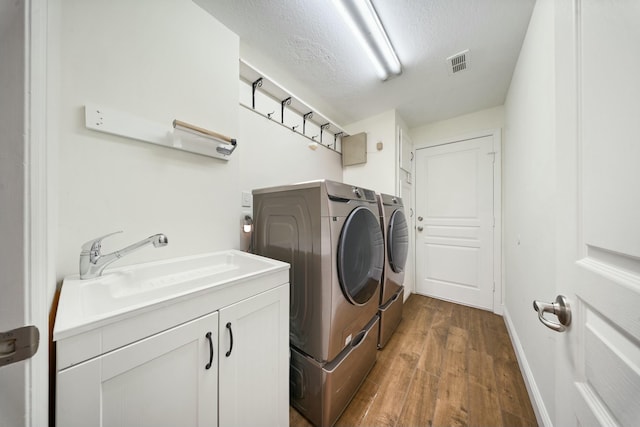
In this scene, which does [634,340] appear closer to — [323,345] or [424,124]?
[323,345]

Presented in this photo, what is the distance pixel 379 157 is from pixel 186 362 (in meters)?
2.42

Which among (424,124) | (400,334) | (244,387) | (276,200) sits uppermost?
(424,124)

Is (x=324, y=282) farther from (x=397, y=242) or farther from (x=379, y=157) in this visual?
(x=379, y=157)

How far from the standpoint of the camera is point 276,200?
4.09 feet

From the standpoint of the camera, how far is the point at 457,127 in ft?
8.24

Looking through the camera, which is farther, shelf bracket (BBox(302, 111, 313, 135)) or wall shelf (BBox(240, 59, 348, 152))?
shelf bracket (BBox(302, 111, 313, 135))

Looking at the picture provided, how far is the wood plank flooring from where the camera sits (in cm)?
110

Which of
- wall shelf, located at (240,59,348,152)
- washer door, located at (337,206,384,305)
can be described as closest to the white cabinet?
washer door, located at (337,206,384,305)

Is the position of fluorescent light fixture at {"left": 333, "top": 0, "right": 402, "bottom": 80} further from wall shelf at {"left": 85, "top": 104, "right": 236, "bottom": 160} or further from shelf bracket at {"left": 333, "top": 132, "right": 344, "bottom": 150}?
wall shelf at {"left": 85, "top": 104, "right": 236, "bottom": 160}

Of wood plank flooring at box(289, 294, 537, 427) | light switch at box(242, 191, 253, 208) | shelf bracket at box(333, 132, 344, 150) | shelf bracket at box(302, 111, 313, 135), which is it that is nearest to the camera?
wood plank flooring at box(289, 294, 537, 427)

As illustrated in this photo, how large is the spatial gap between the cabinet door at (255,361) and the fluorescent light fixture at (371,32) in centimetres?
164

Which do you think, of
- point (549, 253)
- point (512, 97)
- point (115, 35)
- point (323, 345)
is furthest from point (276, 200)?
point (512, 97)

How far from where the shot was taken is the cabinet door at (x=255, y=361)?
2.40 ft

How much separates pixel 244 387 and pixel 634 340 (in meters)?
1.06
